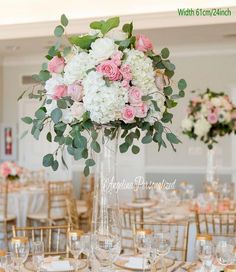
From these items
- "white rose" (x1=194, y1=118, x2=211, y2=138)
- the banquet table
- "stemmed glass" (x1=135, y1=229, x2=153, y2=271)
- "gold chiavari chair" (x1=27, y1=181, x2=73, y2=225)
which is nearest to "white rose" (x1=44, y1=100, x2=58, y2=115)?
"stemmed glass" (x1=135, y1=229, x2=153, y2=271)

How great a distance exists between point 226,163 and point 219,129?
264cm

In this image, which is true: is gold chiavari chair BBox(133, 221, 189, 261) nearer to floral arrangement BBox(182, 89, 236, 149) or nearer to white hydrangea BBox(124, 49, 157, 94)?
white hydrangea BBox(124, 49, 157, 94)

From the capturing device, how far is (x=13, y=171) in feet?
22.0

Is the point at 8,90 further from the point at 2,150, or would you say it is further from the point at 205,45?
the point at 205,45

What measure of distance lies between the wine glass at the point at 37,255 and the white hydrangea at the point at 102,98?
0.89 m

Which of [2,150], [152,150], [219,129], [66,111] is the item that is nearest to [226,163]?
[152,150]

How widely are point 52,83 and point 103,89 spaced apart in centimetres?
29

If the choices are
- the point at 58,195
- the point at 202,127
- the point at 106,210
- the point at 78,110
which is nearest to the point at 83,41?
the point at 78,110

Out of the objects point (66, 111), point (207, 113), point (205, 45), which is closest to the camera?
point (66, 111)

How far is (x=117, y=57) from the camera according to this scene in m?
2.25

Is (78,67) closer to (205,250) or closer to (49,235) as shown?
(205,250)

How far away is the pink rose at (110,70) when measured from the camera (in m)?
2.21

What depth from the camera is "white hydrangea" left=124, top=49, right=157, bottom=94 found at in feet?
7.45

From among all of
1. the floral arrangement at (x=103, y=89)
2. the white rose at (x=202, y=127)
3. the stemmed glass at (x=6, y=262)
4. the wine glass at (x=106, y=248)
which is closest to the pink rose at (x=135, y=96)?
the floral arrangement at (x=103, y=89)
